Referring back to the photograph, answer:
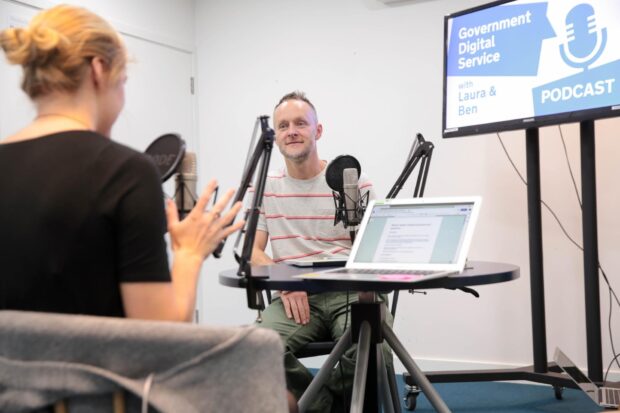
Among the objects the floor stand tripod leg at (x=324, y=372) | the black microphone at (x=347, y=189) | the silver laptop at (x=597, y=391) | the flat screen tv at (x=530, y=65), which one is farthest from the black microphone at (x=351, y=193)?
the flat screen tv at (x=530, y=65)

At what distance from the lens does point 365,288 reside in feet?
5.07

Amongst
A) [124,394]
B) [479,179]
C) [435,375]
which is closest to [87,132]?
[124,394]

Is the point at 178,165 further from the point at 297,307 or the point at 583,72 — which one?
the point at 583,72

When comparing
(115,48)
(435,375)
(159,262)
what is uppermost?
(115,48)

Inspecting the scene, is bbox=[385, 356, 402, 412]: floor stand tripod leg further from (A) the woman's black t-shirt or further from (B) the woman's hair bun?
(B) the woman's hair bun

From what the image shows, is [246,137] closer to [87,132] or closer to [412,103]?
[412,103]

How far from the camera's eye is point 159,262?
1.03 metres

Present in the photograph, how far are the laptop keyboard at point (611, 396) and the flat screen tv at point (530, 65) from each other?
1.02 meters

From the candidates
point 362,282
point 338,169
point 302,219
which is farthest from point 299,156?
point 362,282

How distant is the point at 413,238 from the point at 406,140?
205 centimetres

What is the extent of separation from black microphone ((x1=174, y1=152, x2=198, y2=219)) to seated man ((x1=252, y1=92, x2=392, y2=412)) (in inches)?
36.5

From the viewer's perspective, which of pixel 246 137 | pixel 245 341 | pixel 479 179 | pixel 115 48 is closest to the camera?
pixel 245 341

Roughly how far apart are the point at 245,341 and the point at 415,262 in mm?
1020

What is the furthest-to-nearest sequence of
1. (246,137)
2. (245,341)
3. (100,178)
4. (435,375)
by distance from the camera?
(246,137)
(435,375)
(100,178)
(245,341)
